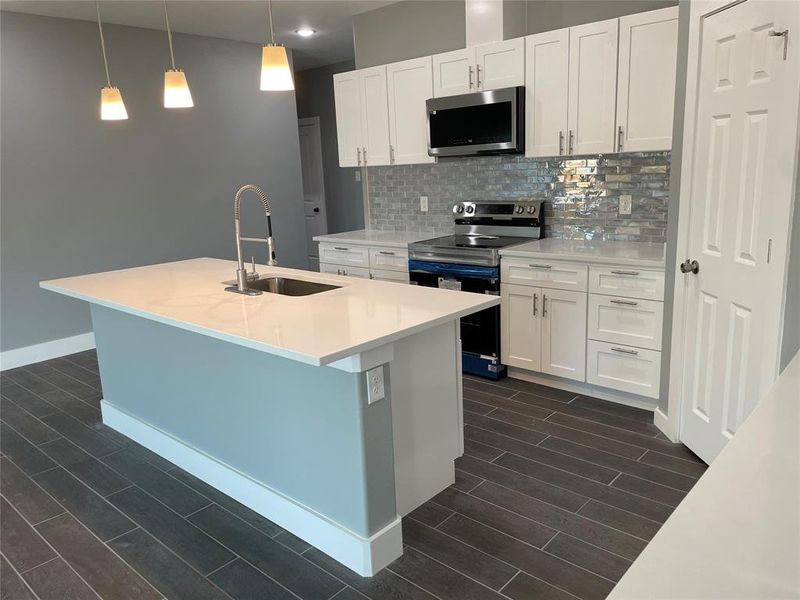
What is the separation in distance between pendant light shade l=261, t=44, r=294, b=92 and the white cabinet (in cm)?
223

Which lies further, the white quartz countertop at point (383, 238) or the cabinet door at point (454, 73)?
the white quartz countertop at point (383, 238)

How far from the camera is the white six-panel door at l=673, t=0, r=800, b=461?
219cm

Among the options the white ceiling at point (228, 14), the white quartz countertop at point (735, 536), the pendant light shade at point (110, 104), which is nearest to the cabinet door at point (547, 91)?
the white ceiling at point (228, 14)

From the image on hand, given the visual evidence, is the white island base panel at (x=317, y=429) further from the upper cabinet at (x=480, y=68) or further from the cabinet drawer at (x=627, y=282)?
the upper cabinet at (x=480, y=68)

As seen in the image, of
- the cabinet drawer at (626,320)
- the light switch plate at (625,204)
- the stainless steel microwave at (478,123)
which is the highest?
the stainless steel microwave at (478,123)

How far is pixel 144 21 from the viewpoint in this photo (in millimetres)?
4871

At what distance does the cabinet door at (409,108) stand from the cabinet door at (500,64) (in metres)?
0.43

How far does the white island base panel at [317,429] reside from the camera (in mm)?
2139

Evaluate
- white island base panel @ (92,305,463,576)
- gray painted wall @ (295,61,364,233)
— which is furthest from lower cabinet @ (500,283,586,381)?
gray painted wall @ (295,61,364,233)

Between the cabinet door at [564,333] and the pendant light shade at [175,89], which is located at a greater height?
the pendant light shade at [175,89]

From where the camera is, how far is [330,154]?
751cm

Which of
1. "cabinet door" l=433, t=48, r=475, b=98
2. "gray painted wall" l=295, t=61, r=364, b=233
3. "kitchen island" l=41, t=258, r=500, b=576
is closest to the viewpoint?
"kitchen island" l=41, t=258, r=500, b=576

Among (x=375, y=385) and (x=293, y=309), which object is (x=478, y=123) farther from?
(x=375, y=385)

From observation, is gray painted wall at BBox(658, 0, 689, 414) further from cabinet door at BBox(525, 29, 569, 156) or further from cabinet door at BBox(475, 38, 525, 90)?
cabinet door at BBox(475, 38, 525, 90)
